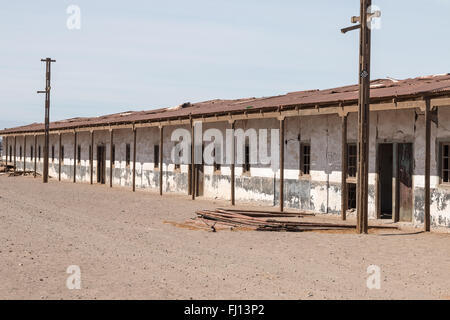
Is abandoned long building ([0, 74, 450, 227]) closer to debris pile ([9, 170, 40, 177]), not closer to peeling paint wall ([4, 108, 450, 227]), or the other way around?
peeling paint wall ([4, 108, 450, 227])

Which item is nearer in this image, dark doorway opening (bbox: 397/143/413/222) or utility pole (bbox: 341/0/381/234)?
utility pole (bbox: 341/0/381/234)

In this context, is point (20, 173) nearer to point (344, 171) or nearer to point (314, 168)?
point (314, 168)

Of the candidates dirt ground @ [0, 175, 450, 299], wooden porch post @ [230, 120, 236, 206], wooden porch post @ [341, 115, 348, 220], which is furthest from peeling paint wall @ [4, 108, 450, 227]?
dirt ground @ [0, 175, 450, 299]

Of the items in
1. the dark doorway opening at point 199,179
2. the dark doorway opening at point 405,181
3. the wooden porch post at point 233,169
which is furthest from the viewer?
the dark doorway opening at point 199,179

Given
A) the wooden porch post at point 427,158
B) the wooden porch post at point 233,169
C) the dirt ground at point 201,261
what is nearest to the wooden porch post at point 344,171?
the dirt ground at point 201,261

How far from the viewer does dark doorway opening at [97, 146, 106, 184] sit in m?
31.1

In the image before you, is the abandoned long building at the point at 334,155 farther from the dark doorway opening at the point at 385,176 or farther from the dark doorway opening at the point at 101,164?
the dark doorway opening at the point at 101,164

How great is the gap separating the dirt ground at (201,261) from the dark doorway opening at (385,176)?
2434 millimetres

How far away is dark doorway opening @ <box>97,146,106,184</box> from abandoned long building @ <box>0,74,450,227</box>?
5.45m

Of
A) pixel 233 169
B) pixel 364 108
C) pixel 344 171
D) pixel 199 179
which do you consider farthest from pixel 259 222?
pixel 199 179

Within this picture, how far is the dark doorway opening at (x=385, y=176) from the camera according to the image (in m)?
14.8

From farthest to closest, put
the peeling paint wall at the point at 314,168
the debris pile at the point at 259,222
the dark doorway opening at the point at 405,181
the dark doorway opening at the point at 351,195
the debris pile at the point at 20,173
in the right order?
the debris pile at the point at 20,173, the dark doorway opening at the point at 351,195, the dark doorway opening at the point at 405,181, the peeling paint wall at the point at 314,168, the debris pile at the point at 259,222
